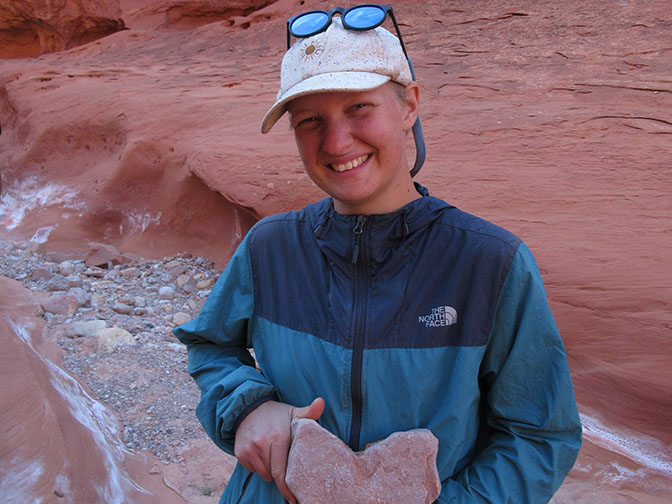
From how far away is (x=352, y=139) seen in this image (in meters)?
1.27

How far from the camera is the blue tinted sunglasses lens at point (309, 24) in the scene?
133 centimetres

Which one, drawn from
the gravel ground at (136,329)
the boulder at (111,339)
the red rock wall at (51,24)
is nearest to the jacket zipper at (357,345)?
the gravel ground at (136,329)

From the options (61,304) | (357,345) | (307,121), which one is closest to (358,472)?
(357,345)

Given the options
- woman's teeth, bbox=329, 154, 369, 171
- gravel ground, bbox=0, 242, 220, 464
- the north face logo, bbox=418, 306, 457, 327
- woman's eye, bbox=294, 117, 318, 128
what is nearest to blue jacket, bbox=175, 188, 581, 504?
the north face logo, bbox=418, 306, 457, 327

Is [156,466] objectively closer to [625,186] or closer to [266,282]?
[266,282]

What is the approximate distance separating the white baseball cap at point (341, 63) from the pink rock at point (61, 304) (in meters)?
3.62

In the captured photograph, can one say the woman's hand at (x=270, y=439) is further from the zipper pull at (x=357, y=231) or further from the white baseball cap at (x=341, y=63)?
the white baseball cap at (x=341, y=63)

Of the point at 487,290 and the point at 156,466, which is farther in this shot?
the point at 156,466

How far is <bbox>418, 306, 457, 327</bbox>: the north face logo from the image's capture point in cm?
126

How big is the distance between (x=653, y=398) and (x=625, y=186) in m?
1.58

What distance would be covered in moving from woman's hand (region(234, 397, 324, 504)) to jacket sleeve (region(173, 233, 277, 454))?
50 mm

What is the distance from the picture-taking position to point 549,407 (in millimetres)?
1210

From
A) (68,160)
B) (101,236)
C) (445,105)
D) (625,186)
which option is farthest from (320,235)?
(68,160)

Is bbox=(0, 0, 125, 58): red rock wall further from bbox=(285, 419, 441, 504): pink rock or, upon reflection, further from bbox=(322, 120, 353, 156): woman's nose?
bbox=(285, 419, 441, 504): pink rock
